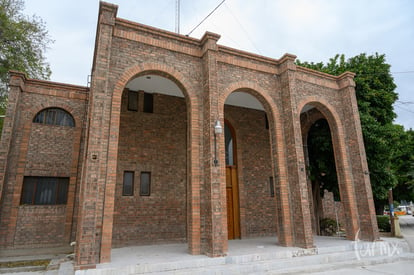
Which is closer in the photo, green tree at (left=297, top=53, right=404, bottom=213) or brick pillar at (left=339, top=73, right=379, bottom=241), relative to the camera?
brick pillar at (left=339, top=73, right=379, bottom=241)

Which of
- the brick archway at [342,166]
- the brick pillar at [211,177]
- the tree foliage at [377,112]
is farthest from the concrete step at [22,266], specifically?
the tree foliage at [377,112]

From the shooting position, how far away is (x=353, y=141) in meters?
10.6

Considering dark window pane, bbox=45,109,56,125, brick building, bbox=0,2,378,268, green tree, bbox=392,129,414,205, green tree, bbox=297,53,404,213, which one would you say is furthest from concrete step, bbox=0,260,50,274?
green tree, bbox=392,129,414,205

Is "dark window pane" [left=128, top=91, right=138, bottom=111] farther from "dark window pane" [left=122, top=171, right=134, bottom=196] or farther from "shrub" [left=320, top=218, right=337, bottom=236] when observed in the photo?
"shrub" [left=320, top=218, right=337, bottom=236]

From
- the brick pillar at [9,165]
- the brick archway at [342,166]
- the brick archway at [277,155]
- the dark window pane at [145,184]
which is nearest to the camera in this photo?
the brick archway at [277,155]

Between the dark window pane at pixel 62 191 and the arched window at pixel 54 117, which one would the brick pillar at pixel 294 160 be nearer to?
the dark window pane at pixel 62 191

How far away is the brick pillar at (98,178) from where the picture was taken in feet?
19.3

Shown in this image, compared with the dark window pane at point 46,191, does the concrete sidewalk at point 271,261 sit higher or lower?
lower

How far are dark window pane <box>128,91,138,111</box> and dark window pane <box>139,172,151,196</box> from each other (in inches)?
110

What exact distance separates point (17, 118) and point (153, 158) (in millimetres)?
5609

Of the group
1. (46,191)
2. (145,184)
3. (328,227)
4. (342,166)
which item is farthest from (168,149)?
(328,227)

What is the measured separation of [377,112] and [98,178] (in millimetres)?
12484

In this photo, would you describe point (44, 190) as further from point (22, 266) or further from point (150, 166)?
point (150, 166)

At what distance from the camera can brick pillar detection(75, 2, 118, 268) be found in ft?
19.3
